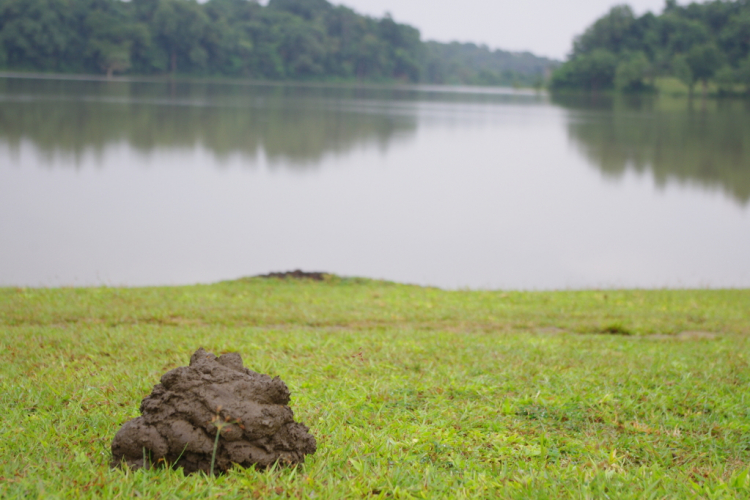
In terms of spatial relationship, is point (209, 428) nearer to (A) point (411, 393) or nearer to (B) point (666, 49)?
(A) point (411, 393)

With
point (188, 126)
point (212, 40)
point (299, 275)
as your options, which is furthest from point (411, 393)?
point (212, 40)

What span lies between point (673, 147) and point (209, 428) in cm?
3603

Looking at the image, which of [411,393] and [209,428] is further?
[411,393]

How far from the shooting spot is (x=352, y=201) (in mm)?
21188

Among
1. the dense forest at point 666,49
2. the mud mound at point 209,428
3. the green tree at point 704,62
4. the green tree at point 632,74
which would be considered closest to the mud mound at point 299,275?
the mud mound at point 209,428

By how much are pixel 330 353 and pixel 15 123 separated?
30725mm

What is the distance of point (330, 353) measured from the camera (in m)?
5.95

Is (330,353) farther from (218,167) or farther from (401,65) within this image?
(401,65)

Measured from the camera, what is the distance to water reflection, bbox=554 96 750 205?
27.5m

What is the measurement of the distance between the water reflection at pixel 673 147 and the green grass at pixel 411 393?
1928 centimetres

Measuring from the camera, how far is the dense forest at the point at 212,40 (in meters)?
78.2

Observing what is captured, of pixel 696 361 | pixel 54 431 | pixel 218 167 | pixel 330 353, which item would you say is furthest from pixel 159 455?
pixel 218 167

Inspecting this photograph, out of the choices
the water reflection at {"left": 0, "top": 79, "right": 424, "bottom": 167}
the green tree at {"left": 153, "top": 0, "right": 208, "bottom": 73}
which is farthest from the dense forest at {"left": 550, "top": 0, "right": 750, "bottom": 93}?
the green tree at {"left": 153, "top": 0, "right": 208, "bottom": 73}

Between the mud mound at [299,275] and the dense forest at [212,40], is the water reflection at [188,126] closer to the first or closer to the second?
the mud mound at [299,275]
